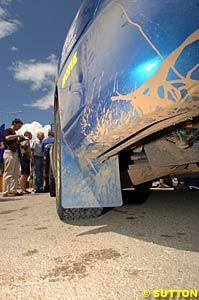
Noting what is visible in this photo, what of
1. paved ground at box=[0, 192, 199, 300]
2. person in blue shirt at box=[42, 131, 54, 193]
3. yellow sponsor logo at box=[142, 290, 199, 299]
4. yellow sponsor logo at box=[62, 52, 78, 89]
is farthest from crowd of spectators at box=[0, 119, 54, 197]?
yellow sponsor logo at box=[142, 290, 199, 299]

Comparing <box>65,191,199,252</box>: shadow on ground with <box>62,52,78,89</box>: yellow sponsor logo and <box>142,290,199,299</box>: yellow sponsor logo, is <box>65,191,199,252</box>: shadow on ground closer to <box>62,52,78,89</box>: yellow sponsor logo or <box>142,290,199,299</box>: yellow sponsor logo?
<box>142,290,199,299</box>: yellow sponsor logo

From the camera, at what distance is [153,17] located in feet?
3.23

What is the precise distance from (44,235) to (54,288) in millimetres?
737

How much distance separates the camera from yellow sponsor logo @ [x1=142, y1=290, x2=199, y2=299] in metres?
0.85

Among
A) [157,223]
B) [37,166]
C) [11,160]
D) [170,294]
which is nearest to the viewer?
[170,294]

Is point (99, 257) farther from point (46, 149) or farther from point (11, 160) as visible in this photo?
point (46, 149)

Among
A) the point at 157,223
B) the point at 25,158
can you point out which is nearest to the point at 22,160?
the point at 25,158

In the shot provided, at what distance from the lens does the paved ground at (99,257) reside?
92 cm

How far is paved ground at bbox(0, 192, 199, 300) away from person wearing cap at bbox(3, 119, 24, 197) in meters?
2.38

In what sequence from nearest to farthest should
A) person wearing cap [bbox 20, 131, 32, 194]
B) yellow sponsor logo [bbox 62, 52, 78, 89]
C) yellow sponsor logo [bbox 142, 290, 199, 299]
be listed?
yellow sponsor logo [bbox 142, 290, 199, 299] → yellow sponsor logo [bbox 62, 52, 78, 89] → person wearing cap [bbox 20, 131, 32, 194]

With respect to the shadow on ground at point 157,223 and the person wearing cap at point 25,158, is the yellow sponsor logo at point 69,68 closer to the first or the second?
the shadow on ground at point 157,223

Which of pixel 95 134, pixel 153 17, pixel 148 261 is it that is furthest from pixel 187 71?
pixel 148 261

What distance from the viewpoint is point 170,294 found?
870mm

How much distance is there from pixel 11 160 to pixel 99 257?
3.48m
